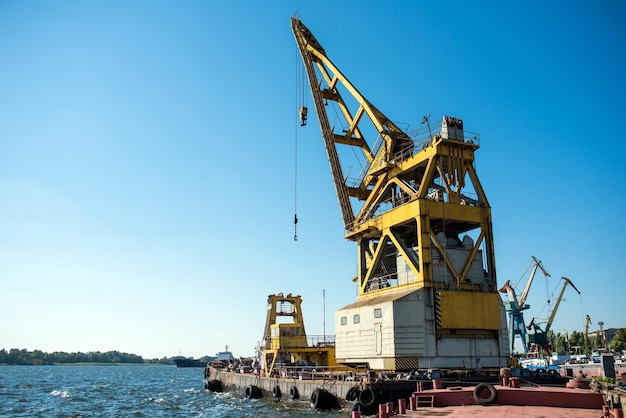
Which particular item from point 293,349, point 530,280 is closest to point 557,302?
point 530,280

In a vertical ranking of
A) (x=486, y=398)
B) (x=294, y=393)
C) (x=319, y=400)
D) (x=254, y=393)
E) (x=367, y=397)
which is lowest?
(x=254, y=393)

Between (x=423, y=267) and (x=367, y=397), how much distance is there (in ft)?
28.0

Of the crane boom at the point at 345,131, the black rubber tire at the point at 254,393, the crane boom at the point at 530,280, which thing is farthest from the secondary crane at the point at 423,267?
the crane boom at the point at 530,280

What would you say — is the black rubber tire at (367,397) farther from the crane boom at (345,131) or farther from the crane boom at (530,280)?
the crane boom at (530,280)

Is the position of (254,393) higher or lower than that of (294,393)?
lower

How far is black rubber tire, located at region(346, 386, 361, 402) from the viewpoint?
97.9 feet

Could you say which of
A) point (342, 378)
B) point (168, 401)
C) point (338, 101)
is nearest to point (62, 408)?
point (168, 401)

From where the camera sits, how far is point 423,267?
3278cm

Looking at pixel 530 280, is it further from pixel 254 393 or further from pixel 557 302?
pixel 254 393

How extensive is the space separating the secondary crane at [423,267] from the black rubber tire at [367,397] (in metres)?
3.35

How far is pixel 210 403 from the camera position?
47594mm

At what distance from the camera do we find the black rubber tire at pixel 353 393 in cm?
2983

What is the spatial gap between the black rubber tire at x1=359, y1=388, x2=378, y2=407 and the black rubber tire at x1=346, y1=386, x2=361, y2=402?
723 millimetres

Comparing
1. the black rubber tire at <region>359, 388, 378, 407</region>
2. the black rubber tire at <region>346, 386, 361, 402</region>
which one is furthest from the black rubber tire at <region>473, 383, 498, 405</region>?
the black rubber tire at <region>346, 386, 361, 402</region>
